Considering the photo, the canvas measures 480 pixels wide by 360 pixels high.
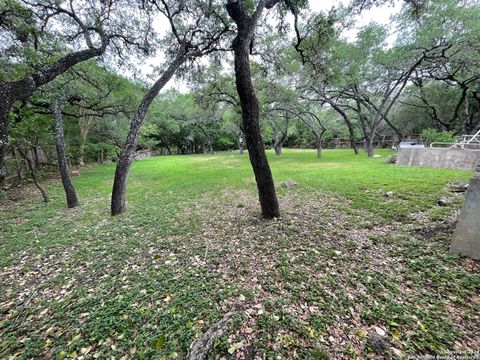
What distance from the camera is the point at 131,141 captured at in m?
4.66

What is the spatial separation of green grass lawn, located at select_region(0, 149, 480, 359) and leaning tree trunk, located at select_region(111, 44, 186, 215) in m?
0.60

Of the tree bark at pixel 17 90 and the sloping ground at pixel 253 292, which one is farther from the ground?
the tree bark at pixel 17 90

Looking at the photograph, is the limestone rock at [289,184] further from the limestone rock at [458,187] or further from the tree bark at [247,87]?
the limestone rock at [458,187]

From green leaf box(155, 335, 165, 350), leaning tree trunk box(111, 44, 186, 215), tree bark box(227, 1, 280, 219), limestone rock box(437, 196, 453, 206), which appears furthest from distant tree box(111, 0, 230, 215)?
limestone rock box(437, 196, 453, 206)

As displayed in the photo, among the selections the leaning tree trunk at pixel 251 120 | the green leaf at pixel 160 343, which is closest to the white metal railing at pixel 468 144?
the leaning tree trunk at pixel 251 120

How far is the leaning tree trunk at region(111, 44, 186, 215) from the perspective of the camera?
15.3ft

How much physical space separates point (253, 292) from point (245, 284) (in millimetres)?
168

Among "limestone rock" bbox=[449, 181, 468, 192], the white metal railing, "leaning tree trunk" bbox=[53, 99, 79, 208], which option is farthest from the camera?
the white metal railing

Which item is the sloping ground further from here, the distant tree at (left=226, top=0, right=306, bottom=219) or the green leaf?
the distant tree at (left=226, top=0, right=306, bottom=219)

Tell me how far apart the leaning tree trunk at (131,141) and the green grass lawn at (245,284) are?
0.60 m

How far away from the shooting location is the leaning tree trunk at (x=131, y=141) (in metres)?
4.66

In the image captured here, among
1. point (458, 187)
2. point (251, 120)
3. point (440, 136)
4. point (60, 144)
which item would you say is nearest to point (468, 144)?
point (458, 187)

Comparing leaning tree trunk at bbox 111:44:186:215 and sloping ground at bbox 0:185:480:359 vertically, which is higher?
leaning tree trunk at bbox 111:44:186:215

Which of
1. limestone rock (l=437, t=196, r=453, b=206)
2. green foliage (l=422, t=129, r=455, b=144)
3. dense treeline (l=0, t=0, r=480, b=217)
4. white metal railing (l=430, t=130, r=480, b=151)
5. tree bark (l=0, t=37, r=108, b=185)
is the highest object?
dense treeline (l=0, t=0, r=480, b=217)
